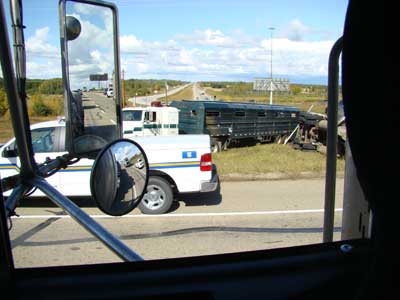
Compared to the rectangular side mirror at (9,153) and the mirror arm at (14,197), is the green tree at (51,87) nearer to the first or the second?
the rectangular side mirror at (9,153)

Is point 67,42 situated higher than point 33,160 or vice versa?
point 67,42

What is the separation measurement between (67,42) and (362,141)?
3.65 feet

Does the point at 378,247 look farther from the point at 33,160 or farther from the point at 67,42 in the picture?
the point at 67,42

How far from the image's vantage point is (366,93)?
779mm

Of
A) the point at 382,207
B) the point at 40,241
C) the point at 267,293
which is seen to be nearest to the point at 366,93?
the point at 382,207

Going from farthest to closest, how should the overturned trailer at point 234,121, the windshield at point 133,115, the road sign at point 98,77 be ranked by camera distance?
the overturned trailer at point 234,121 < the windshield at point 133,115 < the road sign at point 98,77

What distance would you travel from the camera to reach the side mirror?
1.51 metres

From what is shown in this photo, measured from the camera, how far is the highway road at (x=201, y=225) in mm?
4262

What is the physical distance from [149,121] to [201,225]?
29.7ft

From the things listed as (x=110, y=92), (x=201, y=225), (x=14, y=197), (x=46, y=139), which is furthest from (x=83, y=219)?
(x=201, y=225)

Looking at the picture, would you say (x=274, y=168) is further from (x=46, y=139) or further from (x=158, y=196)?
(x=46, y=139)

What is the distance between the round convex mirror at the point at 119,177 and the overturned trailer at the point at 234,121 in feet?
48.8

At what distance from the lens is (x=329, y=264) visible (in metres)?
1.46

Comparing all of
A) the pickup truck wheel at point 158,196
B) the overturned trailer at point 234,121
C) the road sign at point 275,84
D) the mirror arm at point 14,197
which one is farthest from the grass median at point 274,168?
the mirror arm at point 14,197
